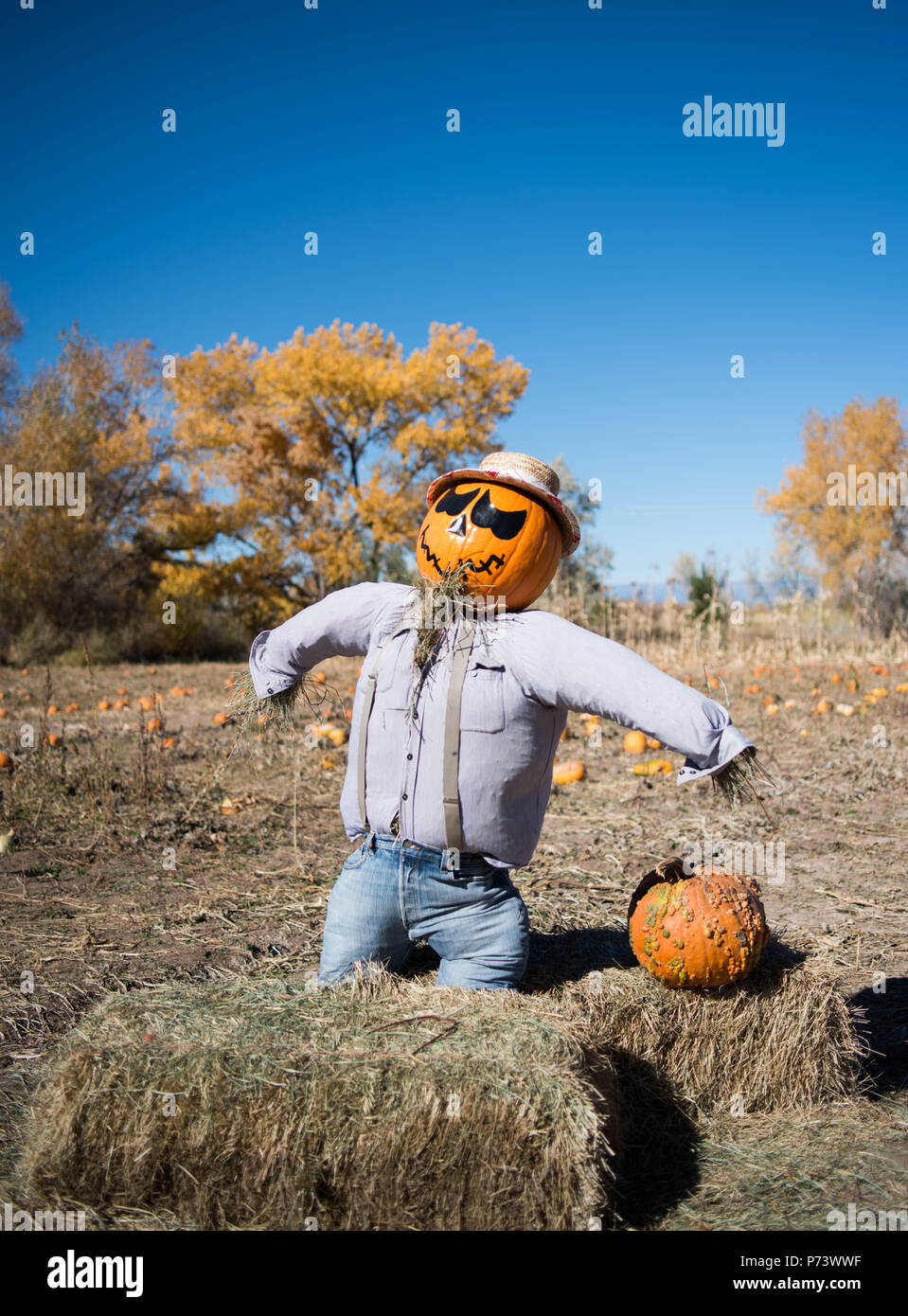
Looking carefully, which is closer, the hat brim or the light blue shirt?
the light blue shirt

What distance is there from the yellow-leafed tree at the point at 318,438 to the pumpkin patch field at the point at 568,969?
15.7 m

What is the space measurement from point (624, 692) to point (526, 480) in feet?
2.50

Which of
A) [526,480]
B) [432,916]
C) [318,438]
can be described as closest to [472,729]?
[432,916]

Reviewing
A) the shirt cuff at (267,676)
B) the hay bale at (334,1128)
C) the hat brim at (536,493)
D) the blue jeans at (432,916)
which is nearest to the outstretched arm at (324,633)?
the shirt cuff at (267,676)

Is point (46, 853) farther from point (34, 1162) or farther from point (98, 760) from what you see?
point (34, 1162)

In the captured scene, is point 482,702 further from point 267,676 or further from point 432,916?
point 267,676

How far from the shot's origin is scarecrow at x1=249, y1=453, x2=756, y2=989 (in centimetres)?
250

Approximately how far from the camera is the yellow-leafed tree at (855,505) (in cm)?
2289

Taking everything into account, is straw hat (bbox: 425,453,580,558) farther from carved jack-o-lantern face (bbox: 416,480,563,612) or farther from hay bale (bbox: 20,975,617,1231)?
hay bale (bbox: 20,975,617,1231)

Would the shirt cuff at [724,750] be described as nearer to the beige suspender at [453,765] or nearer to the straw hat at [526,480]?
the beige suspender at [453,765]

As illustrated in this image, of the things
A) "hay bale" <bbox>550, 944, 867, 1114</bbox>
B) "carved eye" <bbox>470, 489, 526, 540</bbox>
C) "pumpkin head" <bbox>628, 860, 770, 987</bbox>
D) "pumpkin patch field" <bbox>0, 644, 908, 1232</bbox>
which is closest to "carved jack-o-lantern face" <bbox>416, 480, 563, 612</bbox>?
"carved eye" <bbox>470, 489, 526, 540</bbox>

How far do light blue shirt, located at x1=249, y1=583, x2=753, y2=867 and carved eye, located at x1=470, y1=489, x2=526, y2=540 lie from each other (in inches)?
9.6

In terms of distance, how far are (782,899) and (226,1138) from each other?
10.3ft
